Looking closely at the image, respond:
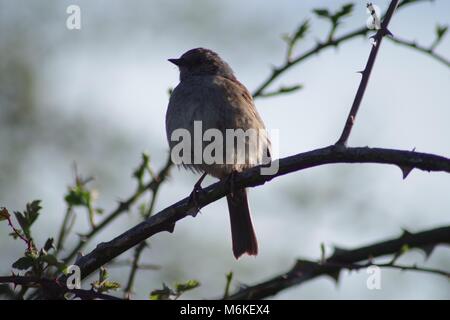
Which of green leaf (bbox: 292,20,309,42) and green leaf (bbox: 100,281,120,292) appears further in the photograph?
green leaf (bbox: 292,20,309,42)

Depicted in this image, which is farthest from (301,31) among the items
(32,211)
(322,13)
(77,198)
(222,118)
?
(32,211)

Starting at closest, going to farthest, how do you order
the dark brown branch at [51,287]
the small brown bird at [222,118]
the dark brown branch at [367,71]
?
the dark brown branch at [51,287]
the dark brown branch at [367,71]
the small brown bird at [222,118]

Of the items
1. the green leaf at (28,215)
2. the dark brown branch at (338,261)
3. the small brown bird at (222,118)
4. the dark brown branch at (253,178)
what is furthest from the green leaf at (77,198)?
the dark brown branch at (338,261)

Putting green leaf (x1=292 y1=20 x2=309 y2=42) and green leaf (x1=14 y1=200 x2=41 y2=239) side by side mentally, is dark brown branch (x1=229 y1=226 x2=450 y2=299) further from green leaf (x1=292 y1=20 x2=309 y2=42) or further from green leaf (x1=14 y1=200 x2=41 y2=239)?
green leaf (x1=292 y1=20 x2=309 y2=42)

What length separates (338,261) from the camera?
3.48 metres

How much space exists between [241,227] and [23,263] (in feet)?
13.0

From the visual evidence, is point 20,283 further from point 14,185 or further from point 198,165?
point 14,185

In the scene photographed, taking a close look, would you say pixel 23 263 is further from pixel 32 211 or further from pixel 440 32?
pixel 440 32

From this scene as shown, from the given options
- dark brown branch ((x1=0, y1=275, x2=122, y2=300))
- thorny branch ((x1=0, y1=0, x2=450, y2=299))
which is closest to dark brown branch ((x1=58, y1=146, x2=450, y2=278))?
thorny branch ((x1=0, y1=0, x2=450, y2=299))

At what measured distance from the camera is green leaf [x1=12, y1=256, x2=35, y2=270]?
3.40 meters

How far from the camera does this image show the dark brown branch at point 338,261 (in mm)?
3297

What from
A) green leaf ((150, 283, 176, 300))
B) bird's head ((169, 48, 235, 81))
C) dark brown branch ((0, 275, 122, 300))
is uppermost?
bird's head ((169, 48, 235, 81))

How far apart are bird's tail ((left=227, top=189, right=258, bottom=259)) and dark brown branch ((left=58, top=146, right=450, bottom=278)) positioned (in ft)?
8.46

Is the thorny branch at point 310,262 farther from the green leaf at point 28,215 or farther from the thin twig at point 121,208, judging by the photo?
the thin twig at point 121,208
